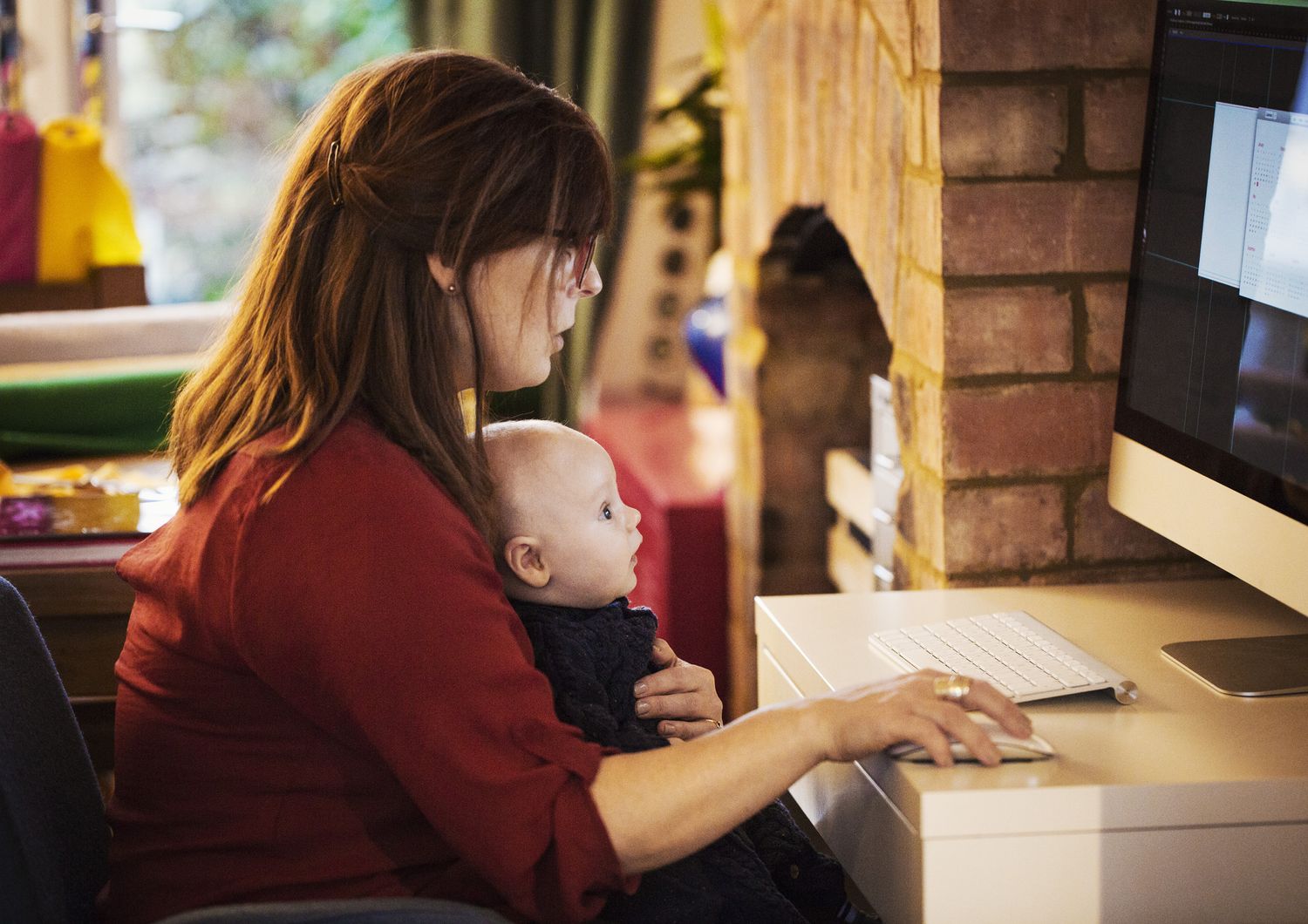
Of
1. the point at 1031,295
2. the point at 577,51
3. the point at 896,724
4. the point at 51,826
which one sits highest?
the point at 577,51

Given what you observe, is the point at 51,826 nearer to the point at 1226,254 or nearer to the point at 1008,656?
the point at 1008,656

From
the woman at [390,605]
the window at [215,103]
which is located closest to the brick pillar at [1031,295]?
the woman at [390,605]

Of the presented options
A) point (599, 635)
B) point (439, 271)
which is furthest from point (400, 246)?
point (599, 635)

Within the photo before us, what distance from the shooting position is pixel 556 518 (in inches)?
48.3

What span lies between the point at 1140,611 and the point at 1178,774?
0.43m

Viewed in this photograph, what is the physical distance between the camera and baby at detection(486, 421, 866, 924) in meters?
1.18

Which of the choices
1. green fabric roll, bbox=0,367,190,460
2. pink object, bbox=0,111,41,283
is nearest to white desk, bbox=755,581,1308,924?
green fabric roll, bbox=0,367,190,460

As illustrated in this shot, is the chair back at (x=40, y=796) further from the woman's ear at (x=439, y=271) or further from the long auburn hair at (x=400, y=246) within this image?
the woman's ear at (x=439, y=271)

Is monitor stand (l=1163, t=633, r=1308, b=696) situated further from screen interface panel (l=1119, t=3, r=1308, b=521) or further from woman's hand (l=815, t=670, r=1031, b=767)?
woman's hand (l=815, t=670, r=1031, b=767)

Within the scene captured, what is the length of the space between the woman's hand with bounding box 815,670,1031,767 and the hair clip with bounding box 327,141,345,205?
20.9 inches

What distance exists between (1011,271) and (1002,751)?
0.63 meters

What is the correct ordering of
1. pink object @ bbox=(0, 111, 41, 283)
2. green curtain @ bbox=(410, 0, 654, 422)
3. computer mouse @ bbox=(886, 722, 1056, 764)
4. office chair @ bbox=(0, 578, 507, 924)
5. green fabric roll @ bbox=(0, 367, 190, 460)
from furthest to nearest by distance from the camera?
green curtain @ bbox=(410, 0, 654, 422)
pink object @ bbox=(0, 111, 41, 283)
green fabric roll @ bbox=(0, 367, 190, 460)
computer mouse @ bbox=(886, 722, 1056, 764)
office chair @ bbox=(0, 578, 507, 924)

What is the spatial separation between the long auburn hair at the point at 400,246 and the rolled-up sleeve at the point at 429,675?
0.29 feet

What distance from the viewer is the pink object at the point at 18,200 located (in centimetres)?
298
